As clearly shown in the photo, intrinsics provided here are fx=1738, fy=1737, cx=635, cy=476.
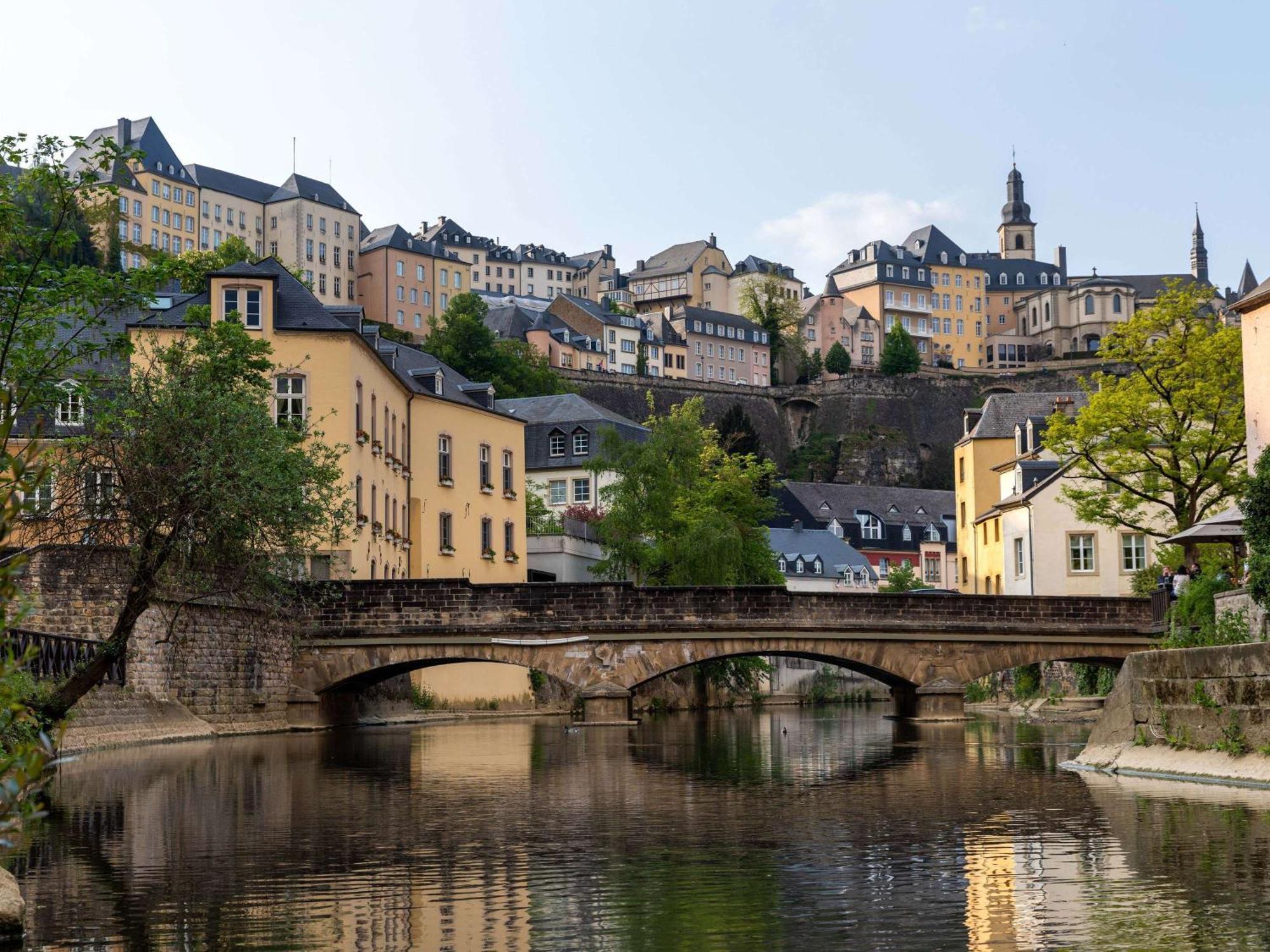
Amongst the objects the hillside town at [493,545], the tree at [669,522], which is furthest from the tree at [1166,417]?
the tree at [669,522]

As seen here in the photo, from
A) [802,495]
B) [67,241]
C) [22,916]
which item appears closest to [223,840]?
[22,916]

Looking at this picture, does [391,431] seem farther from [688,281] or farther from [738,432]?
[688,281]

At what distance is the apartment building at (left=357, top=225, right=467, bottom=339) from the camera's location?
146 m

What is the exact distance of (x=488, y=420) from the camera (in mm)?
63688

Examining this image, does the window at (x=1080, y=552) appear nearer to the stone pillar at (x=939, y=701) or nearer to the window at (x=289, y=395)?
the stone pillar at (x=939, y=701)

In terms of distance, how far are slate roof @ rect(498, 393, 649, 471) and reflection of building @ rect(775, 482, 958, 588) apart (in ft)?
110

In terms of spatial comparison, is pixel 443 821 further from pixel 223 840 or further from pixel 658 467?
pixel 658 467

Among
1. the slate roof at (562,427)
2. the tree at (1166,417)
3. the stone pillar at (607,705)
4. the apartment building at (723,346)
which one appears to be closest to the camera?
the stone pillar at (607,705)

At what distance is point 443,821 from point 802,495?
329 ft

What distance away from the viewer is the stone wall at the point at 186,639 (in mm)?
34500

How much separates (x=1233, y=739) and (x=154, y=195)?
124778mm

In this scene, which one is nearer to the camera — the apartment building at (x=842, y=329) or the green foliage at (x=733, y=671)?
the green foliage at (x=733, y=671)

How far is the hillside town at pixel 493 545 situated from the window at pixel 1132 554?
0.14 meters

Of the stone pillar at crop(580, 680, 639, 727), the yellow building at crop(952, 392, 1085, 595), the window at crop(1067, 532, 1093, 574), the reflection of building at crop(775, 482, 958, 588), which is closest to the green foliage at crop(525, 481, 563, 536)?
the yellow building at crop(952, 392, 1085, 595)
